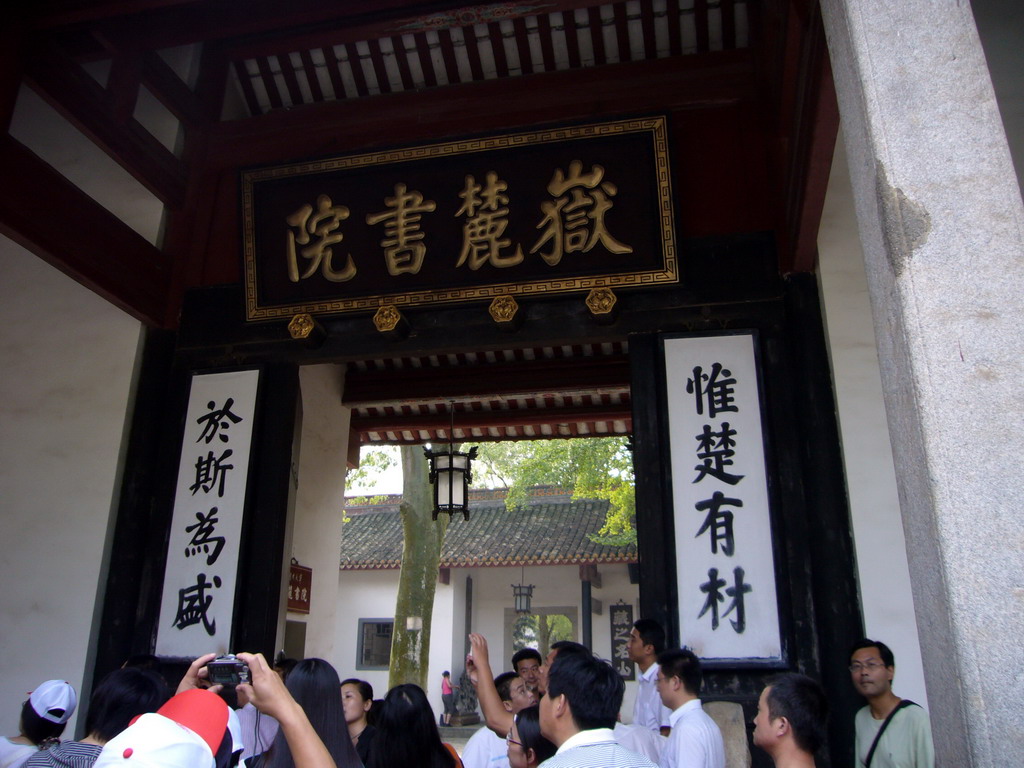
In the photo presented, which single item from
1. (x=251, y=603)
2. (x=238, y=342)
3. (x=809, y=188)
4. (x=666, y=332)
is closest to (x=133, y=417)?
(x=238, y=342)

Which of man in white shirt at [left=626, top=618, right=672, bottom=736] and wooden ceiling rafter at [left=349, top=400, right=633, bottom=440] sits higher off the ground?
wooden ceiling rafter at [left=349, top=400, right=633, bottom=440]

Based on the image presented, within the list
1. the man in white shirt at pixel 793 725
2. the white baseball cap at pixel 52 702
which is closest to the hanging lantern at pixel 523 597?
the white baseball cap at pixel 52 702

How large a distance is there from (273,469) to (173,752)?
331 cm

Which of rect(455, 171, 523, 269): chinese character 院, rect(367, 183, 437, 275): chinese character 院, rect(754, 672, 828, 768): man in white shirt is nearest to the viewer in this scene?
rect(754, 672, 828, 768): man in white shirt

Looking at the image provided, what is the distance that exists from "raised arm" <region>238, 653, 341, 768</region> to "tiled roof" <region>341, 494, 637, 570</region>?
1361 centimetres

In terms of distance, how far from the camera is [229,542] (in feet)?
14.7

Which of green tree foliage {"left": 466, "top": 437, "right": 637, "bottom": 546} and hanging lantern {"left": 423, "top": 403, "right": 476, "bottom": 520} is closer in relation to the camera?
hanging lantern {"left": 423, "top": 403, "right": 476, "bottom": 520}

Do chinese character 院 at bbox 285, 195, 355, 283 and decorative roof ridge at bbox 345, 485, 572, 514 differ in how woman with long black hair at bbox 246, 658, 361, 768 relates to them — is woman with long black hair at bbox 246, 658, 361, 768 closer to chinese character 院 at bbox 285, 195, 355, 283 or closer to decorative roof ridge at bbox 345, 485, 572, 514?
chinese character 院 at bbox 285, 195, 355, 283

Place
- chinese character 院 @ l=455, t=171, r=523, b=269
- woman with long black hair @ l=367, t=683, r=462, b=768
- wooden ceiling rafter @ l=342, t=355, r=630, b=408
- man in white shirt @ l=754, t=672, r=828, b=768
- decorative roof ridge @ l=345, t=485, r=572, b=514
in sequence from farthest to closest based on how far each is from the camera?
decorative roof ridge @ l=345, t=485, r=572, b=514 < wooden ceiling rafter @ l=342, t=355, r=630, b=408 < chinese character 院 @ l=455, t=171, r=523, b=269 < woman with long black hair @ l=367, t=683, r=462, b=768 < man in white shirt @ l=754, t=672, r=828, b=768

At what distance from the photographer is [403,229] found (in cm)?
471

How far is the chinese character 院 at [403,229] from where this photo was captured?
4691mm

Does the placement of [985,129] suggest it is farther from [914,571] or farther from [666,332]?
[666,332]

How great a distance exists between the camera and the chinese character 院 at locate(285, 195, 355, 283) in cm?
477

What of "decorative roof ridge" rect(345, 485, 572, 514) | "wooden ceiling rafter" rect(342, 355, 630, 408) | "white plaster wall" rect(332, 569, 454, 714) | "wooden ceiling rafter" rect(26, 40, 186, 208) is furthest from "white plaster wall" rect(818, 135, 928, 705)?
"decorative roof ridge" rect(345, 485, 572, 514)
